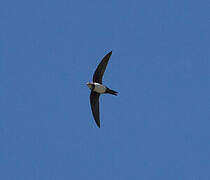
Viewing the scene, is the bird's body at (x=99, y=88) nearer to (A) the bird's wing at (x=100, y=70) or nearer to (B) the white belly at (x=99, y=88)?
(B) the white belly at (x=99, y=88)

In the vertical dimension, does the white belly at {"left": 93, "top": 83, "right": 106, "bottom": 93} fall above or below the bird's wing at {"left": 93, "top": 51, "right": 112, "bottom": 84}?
below

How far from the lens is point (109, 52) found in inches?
4722

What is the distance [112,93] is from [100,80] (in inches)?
27.9

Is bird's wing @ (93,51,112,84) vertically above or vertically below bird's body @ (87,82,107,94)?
above

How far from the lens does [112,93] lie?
119812 mm

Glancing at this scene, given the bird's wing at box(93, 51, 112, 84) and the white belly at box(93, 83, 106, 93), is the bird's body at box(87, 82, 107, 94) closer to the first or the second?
the white belly at box(93, 83, 106, 93)

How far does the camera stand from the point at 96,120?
4739 inches

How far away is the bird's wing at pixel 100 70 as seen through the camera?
393 feet

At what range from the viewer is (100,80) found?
120 metres

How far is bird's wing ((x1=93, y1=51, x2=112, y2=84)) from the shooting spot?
393 feet

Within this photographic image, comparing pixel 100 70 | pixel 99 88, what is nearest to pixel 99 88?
pixel 99 88

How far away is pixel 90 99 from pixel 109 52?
206 cm

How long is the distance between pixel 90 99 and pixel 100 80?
1.01 m

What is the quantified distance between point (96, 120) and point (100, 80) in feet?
5.26
